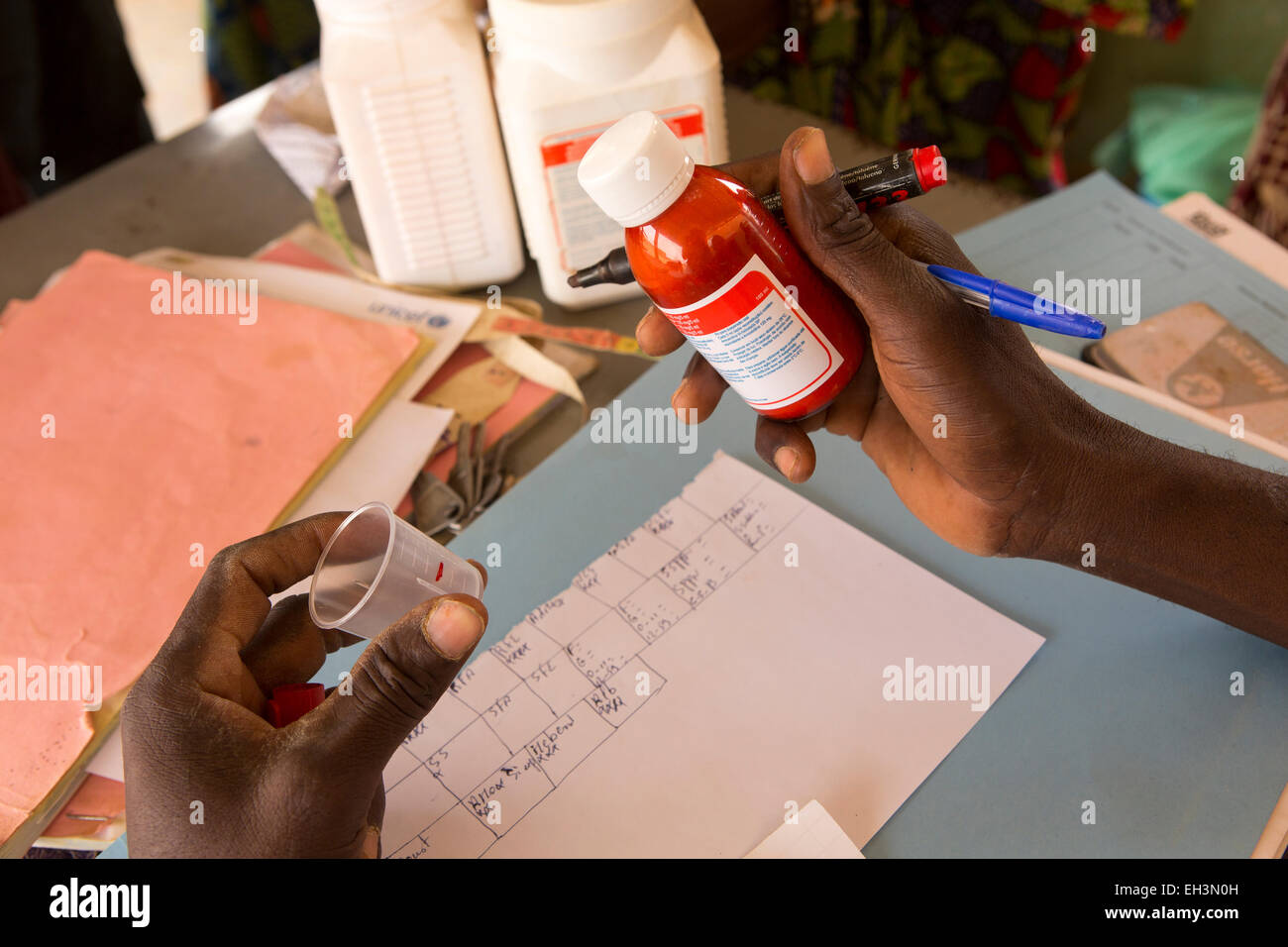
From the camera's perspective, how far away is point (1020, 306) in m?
0.62

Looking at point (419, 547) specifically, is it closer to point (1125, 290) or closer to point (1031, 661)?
point (1031, 661)

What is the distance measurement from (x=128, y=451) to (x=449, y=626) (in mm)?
624

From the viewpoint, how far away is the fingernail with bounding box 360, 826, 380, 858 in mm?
553

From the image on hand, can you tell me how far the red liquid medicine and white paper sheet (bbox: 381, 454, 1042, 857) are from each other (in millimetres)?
200

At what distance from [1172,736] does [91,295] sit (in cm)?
118

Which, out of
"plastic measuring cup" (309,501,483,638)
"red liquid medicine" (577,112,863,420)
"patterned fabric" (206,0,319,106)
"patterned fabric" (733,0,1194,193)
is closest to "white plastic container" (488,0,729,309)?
"red liquid medicine" (577,112,863,420)

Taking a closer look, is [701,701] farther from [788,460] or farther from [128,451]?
[128,451]

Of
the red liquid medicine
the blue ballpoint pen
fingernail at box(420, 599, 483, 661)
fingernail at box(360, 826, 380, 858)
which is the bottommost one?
fingernail at box(360, 826, 380, 858)

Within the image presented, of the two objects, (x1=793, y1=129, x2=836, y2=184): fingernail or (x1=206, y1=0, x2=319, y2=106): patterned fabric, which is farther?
(x1=206, y1=0, x2=319, y2=106): patterned fabric

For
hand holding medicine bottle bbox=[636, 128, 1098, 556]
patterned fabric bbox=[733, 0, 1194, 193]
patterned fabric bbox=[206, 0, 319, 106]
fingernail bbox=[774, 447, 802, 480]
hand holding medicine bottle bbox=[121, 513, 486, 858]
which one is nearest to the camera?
hand holding medicine bottle bbox=[121, 513, 486, 858]

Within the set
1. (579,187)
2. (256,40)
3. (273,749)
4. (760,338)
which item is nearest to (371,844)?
(273,749)

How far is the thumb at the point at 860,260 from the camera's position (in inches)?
23.2

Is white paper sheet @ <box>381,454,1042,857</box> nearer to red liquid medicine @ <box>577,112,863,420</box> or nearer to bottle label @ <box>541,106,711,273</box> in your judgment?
red liquid medicine @ <box>577,112,863,420</box>
